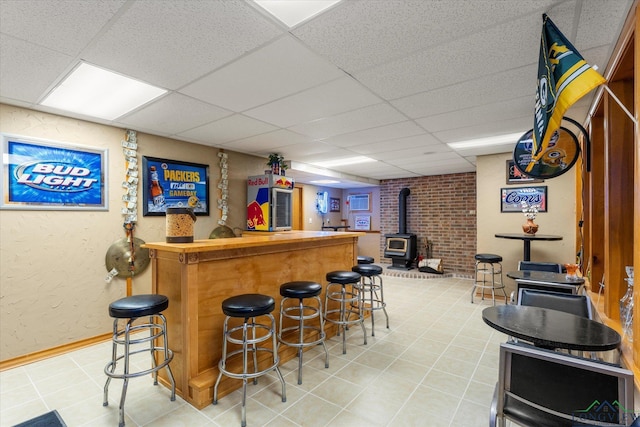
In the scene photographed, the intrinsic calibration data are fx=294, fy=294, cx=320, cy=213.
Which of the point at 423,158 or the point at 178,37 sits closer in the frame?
the point at 178,37

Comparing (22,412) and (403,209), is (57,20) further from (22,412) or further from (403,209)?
(403,209)

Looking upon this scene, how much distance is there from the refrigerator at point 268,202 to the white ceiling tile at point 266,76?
1991 mm

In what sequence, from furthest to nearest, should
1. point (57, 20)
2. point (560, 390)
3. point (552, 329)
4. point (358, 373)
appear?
point (358, 373), point (57, 20), point (552, 329), point (560, 390)

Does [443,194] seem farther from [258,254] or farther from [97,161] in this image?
[97,161]

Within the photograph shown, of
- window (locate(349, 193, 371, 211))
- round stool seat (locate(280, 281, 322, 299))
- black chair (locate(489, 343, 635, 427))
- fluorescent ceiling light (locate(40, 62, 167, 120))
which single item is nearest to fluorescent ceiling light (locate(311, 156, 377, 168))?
window (locate(349, 193, 371, 211))

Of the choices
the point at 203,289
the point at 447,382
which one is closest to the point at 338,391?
the point at 447,382

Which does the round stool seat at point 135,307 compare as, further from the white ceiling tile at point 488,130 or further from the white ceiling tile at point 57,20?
the white ceiling tile at point 488,130

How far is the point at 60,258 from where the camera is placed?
10.4 ft

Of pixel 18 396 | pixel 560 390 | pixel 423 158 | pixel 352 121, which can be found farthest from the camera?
pixel 423 158

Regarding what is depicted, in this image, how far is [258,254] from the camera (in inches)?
109

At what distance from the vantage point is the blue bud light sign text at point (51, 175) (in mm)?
→ 2883

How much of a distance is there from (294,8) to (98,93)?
2.16m

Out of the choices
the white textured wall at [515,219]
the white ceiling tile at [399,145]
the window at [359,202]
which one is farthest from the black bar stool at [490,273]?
the window at [359,202]

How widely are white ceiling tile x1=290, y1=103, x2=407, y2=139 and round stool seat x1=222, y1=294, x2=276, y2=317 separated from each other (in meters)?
2.15
